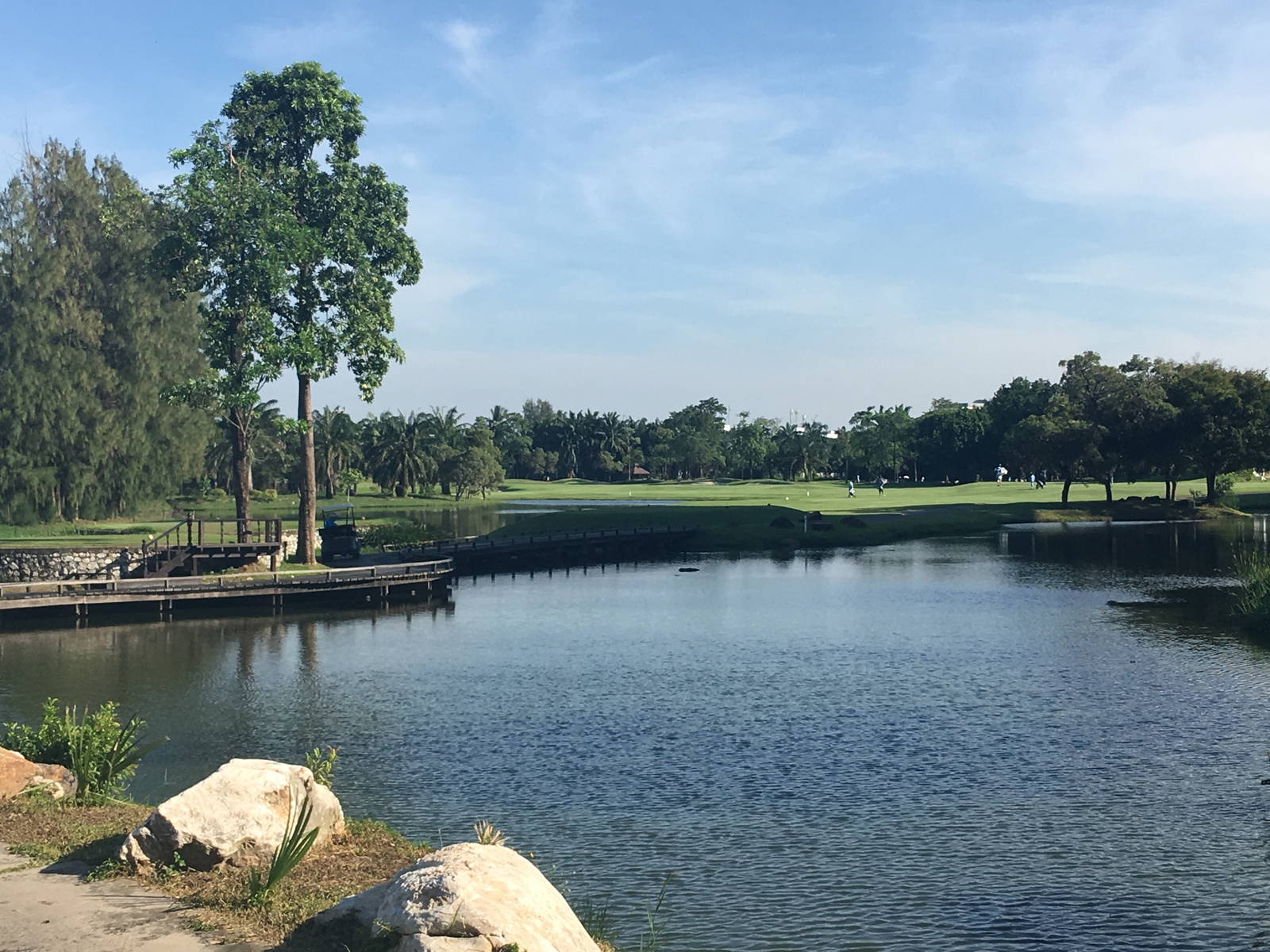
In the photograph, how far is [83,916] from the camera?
1436cm

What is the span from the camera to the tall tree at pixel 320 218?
2601 inches

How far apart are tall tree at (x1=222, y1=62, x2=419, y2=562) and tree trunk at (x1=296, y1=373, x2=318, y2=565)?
Result: 80mm

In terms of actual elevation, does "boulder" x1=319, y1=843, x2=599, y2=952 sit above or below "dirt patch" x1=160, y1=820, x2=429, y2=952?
above

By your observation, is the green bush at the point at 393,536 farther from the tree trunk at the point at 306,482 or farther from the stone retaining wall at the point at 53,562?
the stone retaining wall at the point at 53,562

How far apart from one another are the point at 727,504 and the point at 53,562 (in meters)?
83.6

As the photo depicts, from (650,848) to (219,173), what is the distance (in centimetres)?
5523

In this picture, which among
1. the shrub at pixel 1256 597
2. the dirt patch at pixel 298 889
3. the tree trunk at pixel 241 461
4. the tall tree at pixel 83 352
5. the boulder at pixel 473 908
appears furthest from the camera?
the tall tree at pixel 83 352

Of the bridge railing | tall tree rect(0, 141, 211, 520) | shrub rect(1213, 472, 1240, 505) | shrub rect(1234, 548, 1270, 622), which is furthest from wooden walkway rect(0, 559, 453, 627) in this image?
shrub rect(1213, 472, 1240, 505)

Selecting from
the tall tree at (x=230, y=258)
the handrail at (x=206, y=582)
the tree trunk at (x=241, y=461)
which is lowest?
the handrail at (x=206, y=582)

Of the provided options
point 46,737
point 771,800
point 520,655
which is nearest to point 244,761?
point 46,737

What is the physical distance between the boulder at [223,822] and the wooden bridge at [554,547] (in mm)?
60029

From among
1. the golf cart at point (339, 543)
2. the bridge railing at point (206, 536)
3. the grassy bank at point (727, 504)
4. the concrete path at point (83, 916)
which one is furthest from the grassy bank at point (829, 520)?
the concrete path at point (83, 916)

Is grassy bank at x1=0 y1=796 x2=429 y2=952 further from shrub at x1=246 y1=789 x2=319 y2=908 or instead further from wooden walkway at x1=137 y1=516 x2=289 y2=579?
wooden walkway at x1=137 y1=516 x2=289 y2=579

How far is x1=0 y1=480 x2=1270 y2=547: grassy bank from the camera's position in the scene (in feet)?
246
